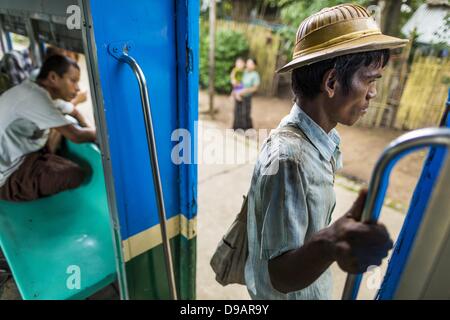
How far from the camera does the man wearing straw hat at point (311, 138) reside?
3.15 feet

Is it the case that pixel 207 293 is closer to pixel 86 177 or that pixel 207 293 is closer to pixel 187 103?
pixel 86 177

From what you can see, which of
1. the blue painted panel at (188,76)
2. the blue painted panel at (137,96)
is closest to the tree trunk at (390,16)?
the blue painted panel at (188,76)

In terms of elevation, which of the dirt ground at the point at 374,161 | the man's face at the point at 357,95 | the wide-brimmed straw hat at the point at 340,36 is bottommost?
the dirt ground at the point at 374,161

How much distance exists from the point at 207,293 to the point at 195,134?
1.51 metres

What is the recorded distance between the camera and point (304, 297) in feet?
4.10

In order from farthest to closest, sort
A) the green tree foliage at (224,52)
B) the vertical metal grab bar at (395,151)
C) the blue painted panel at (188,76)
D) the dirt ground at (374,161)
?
the green tree foliage at (224,52), the dirt ground at (374,161), the blue painted panel at (188,76), the vertical metal grab bar at (395,151)

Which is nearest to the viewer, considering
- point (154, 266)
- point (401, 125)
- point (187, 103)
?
point (187, 103)

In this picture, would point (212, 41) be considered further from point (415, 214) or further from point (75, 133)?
point (415, 214)

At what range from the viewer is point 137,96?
1.46 metres

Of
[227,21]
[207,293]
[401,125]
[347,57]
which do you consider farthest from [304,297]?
[227,21]

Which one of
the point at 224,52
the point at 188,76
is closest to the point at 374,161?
the point at 188,76

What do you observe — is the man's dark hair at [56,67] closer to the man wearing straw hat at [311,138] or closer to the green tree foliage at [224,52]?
the man wearing straw hat at [311,138]

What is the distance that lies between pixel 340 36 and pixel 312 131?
0.32 m

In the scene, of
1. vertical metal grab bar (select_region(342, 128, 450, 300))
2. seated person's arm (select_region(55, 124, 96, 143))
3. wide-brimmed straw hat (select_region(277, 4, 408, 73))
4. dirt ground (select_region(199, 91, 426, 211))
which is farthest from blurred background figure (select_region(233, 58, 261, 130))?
vertical metal grab bar (select_region(342, 128, 450, 300))
